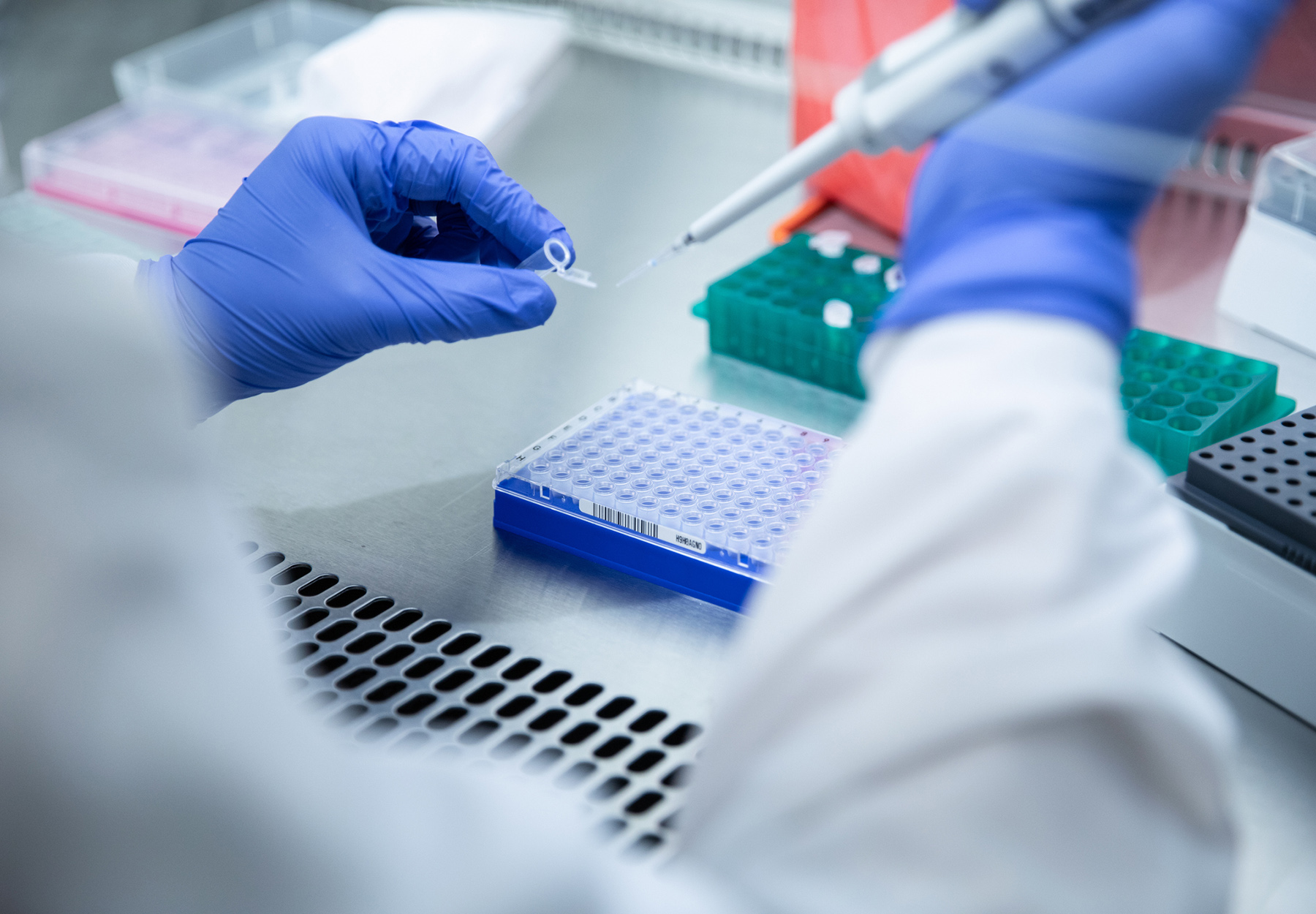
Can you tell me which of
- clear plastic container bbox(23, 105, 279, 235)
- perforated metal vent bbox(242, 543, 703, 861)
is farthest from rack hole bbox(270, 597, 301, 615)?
clear plastic container bbox(23, 105, 279, 235)

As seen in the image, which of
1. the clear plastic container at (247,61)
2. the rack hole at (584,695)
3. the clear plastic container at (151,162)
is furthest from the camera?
the clear plastic container at (247,61)

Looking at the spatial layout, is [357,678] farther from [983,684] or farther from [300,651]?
[983,684]

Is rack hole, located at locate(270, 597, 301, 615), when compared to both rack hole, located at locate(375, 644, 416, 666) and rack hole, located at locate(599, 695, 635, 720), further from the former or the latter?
rack hole, located at locate(599, 695, 635, 720)

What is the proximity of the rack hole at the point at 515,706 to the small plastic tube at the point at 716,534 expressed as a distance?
0.18m

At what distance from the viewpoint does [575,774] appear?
725mm

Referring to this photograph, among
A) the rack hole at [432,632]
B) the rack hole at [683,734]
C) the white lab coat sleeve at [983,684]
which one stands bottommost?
the rack hole at [432,632]

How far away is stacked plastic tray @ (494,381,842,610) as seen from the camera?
0.87 metres

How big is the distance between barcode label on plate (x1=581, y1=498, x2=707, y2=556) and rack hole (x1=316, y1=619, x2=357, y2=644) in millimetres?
203

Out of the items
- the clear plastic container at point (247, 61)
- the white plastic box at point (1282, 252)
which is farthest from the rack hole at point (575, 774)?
the clear plastic container at point (247, 61)

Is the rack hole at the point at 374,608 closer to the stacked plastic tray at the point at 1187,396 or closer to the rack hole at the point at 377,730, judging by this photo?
the rack hole at the point at 377,730

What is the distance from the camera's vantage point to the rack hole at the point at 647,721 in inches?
30.5

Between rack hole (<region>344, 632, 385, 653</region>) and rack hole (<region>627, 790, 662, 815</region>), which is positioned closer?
rack hole (<region>627, 790, 662, 815</region>)

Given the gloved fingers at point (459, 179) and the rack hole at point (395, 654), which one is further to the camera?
the gloved fingers at point (459, 179)

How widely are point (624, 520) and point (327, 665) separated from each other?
0.25m
